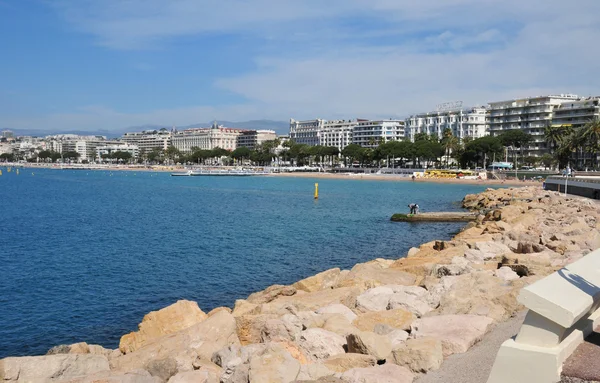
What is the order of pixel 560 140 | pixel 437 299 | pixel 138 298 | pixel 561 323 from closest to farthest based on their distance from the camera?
pixel 561 323 < pixel 437 299 < pixel 138 298 < pixel 560 140

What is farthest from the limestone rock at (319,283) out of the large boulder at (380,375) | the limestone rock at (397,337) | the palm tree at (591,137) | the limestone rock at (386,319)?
the palm tree at (591,137)

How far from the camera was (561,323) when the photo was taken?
5.39m

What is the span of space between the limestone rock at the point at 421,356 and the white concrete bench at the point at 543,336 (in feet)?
4.93

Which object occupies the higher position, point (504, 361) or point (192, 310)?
point (504, 361)

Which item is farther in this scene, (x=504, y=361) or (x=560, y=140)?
(x=560, y=140)

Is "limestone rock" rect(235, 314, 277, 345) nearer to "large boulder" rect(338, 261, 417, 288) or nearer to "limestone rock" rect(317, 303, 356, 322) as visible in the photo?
"limestone rock" rect(317, 303, 356, 322)

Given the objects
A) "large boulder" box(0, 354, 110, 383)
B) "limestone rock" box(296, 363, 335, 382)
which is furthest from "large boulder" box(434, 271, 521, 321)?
"large boulder" box(0, 354, 110, 383)

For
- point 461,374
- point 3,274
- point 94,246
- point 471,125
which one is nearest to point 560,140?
point 471,125

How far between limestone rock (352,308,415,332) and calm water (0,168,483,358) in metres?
6.51

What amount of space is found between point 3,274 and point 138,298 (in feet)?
24.3

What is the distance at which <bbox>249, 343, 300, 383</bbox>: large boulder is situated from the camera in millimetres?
7106

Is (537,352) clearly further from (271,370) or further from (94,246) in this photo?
(94,246)

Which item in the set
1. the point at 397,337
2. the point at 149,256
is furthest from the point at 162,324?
the point at 149,256

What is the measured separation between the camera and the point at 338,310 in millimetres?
10742
